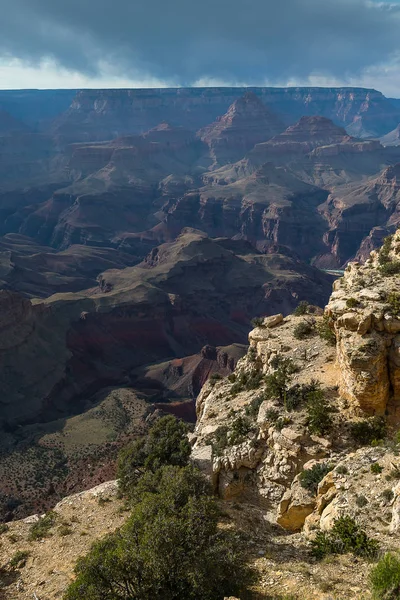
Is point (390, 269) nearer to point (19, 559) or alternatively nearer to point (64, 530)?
point (64, 530)

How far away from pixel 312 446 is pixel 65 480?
33.6m

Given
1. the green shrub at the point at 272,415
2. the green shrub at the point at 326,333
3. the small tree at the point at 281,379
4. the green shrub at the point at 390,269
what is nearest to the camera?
the green shrub at the point at 272,415

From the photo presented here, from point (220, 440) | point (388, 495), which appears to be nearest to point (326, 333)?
point (220, 440)

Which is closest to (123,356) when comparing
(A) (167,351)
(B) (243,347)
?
(A) (167,351)

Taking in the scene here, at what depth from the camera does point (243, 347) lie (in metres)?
84.9

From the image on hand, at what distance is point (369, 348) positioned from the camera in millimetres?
22516

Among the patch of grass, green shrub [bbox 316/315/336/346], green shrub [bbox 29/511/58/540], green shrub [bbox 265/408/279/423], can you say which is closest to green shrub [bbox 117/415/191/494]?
green shrub [bbox 29/511/58/540]

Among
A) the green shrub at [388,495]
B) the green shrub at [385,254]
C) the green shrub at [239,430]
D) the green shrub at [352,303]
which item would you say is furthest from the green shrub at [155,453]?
the green shrub at [385,254]

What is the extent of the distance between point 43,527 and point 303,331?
17.5 meters

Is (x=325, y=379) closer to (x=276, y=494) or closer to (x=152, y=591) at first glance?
(x=276, y=494)

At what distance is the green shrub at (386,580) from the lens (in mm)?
12992

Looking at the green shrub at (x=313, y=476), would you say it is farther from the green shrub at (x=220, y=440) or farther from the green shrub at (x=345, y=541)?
the green shrub at (x=220, y=440)

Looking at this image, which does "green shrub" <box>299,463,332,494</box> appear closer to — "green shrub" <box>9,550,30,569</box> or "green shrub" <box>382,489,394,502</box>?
"green shrub" <box>382,489,394,502</box>

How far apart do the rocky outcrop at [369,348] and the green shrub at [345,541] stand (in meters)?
6.77
